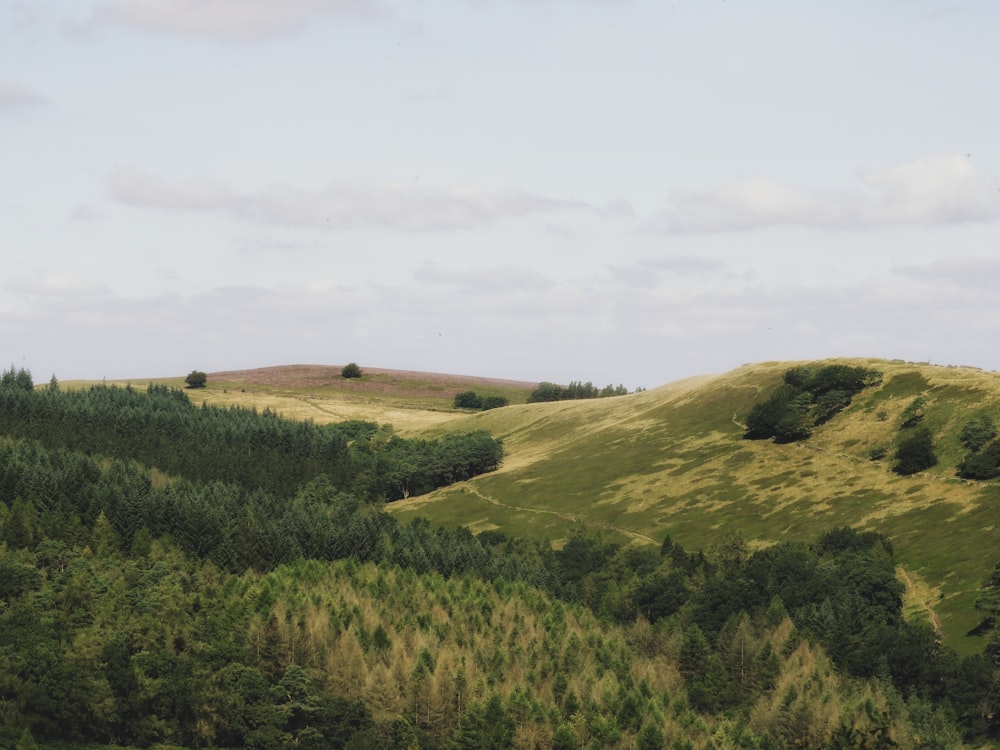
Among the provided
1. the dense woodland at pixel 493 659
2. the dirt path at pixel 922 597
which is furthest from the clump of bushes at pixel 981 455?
the dirt path at pixel 922 597

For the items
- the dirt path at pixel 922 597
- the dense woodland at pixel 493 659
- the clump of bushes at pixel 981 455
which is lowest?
the dense woodland at pixel 493 659

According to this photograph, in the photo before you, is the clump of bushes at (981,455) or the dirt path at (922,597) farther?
the clump of bushes at (981,455)

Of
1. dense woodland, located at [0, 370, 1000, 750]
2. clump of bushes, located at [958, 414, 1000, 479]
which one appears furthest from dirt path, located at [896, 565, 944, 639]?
clump of bushes, located at [958, 414, 1000, 479]

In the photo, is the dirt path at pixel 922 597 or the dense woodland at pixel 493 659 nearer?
the dense woodland at pixel 493 659

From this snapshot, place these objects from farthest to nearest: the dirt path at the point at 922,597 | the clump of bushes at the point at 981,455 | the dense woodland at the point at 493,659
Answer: the clump of bushes at the point at 981,455 → the dirt path at the point at 922,597 → the dense woodland at the point at 493,659

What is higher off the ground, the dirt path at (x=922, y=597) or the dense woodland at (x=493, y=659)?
the dirt path at (x=922, y=597)

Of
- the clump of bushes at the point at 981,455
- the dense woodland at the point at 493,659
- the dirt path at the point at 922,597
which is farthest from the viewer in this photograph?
the clump of bushes at the point at 981,455

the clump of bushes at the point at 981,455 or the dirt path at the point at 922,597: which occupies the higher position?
the clump of bushes at the point at 981,455

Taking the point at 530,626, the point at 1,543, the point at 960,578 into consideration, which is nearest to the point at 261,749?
the point at 530,626

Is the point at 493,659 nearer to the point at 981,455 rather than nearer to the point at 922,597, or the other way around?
the point at 922,597

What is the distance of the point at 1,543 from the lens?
621ft

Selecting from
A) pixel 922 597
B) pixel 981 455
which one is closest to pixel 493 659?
Result: pixel 922 597

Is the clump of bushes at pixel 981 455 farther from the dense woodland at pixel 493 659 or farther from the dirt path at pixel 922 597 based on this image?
the dirt path at pixel 922 597

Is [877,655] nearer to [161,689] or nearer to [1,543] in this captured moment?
[161,689]
